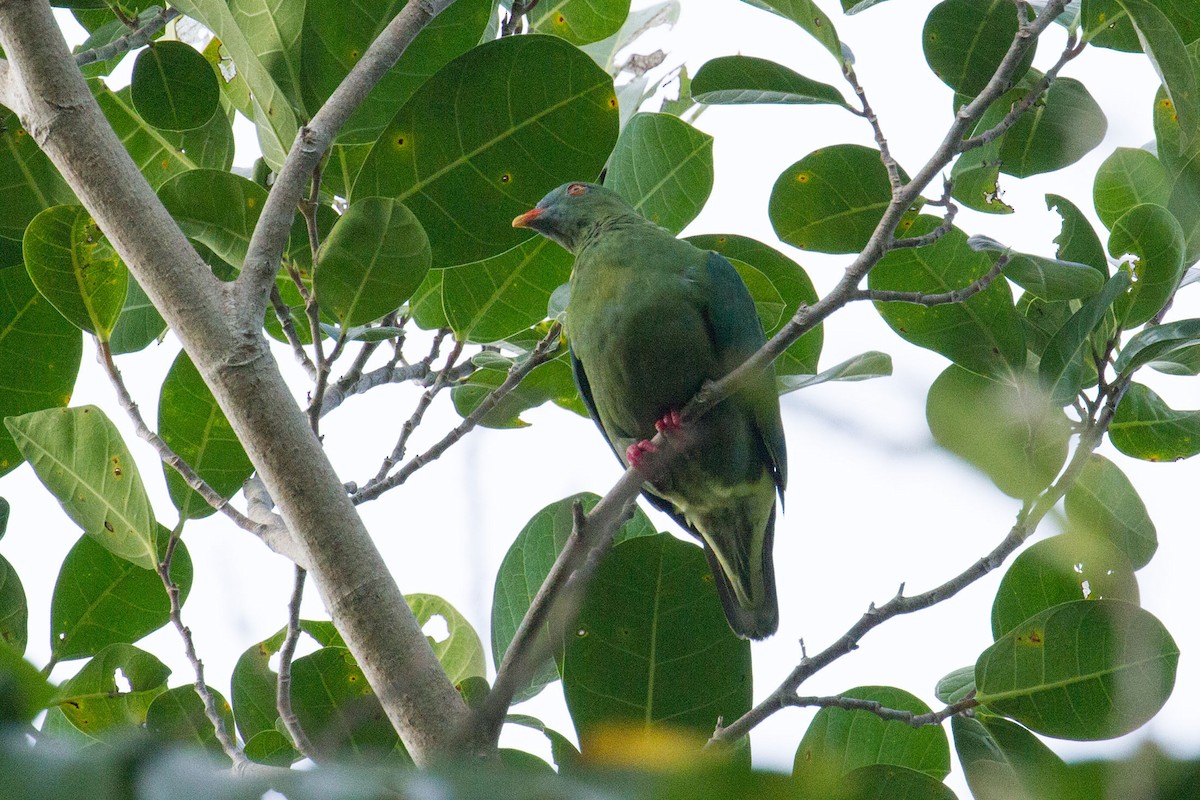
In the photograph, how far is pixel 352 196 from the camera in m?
2.62

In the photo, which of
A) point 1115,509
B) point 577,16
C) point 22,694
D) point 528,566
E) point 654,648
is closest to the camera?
point 22,694

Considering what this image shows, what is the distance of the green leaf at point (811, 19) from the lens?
A: 2699 millimetres

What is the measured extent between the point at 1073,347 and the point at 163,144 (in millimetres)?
2462

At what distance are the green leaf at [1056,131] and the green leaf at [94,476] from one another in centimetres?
236

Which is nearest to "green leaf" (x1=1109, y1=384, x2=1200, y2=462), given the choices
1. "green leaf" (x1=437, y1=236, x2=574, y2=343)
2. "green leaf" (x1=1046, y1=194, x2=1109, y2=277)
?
"green leaf" (x1=1046, y1=194, x2=1109, y2=277)

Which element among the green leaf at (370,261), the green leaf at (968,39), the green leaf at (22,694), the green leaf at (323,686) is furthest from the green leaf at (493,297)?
the green leaf at (22,694)

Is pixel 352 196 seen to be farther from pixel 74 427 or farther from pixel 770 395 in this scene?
pixel 770 395

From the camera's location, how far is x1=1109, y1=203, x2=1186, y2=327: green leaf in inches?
107

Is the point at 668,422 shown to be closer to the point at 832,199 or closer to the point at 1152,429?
the point at 832,199

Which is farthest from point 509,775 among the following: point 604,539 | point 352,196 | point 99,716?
point 99,716

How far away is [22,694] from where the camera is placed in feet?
1.37

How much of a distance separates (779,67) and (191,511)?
1.89m

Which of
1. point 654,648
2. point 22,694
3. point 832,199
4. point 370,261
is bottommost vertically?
point 22,694

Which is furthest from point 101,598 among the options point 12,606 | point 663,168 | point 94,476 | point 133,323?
point 663,168
